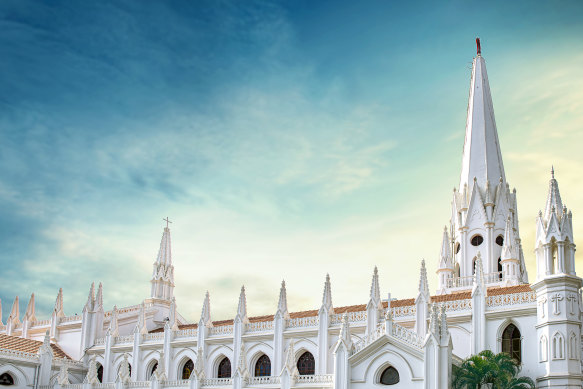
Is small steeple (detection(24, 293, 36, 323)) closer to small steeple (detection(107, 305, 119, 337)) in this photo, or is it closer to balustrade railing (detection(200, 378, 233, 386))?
small steeple (detection(107, 305, 119, 337))

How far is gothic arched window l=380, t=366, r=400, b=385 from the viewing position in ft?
128

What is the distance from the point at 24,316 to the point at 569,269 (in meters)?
55.5

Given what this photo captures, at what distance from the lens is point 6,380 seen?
56.3 m

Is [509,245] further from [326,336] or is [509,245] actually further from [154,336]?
[154,336]

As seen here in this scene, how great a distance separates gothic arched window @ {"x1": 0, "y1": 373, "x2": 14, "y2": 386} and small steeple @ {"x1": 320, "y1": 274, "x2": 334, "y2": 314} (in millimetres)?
26775

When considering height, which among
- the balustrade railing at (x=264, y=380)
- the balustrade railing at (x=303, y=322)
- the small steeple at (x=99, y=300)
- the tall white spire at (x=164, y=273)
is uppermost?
the tall white spire at (x=164, y=273)

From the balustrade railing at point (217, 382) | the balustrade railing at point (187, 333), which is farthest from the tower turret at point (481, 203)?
the balustrade railing at point (187, 333)

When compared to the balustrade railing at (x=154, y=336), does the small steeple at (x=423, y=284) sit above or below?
above

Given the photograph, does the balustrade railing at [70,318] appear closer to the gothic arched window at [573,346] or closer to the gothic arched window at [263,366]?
the gothic arched window at [263,366]

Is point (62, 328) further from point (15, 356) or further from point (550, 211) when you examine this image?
point (550, 211)

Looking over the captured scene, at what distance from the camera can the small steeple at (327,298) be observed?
4850 cm

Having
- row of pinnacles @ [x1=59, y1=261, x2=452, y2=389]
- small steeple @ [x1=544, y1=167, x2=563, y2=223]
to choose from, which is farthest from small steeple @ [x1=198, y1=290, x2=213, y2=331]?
small steeple @ [x1=544, y1=167, x2=563, y2=223]

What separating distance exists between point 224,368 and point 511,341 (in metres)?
22.9

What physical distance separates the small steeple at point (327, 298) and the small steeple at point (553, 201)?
1537 cm
